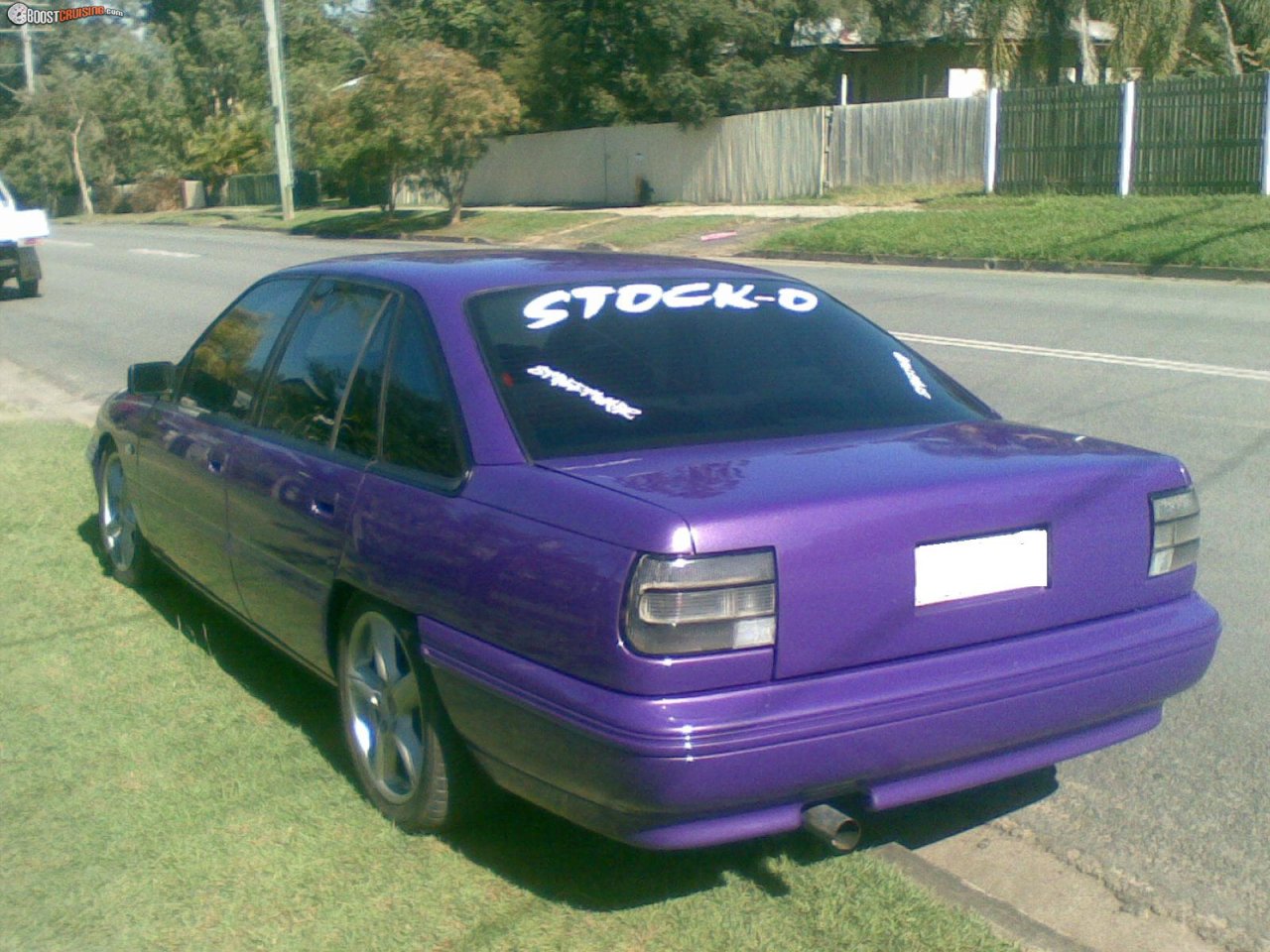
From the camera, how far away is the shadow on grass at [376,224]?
118 feet

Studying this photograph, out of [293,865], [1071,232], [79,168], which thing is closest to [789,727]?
[293,865]

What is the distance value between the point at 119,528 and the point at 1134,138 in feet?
72.4

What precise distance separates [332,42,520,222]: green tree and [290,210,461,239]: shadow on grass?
91 centimetres

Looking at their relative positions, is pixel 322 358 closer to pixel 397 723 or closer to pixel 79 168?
pixel 397 723

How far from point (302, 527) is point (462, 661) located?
96cm

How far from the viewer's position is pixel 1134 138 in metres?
24.7

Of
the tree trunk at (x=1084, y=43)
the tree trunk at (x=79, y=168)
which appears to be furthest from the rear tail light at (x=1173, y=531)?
the tree trunk at (x=79, y=168)

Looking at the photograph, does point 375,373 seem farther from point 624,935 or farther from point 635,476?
point 624,935

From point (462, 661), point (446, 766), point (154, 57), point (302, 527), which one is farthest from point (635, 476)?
point (154, 57)

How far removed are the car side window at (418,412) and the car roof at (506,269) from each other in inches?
6.5

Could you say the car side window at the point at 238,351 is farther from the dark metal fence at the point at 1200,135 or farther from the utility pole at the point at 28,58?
the utility pole at the point at 28,58

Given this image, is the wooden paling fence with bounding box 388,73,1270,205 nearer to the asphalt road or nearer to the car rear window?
the asphalt road

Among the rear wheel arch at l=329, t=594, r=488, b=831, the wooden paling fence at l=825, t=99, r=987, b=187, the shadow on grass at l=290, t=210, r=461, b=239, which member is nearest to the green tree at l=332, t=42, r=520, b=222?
the shadow on grass at l=290, t=210, r=461, b=239

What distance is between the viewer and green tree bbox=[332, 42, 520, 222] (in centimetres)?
3469
